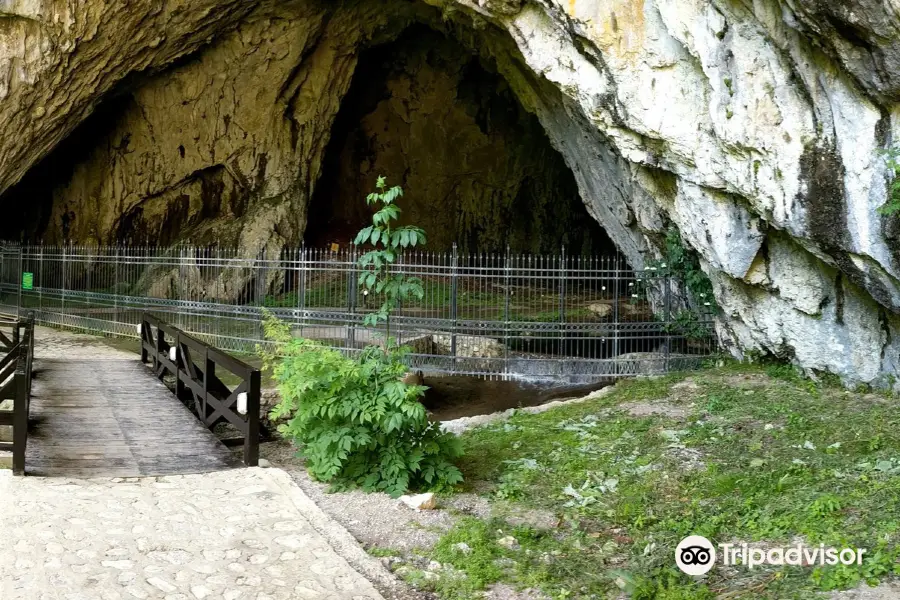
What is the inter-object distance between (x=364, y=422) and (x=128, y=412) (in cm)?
345

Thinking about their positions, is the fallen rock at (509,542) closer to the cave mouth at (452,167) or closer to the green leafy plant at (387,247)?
the green leafy plant at (387,247)

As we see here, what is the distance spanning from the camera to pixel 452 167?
72.4ft

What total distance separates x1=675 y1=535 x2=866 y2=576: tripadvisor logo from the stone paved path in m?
1.92

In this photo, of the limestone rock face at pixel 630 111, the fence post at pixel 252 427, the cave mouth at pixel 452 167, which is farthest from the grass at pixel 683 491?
the cave mouth at pixel 452 167

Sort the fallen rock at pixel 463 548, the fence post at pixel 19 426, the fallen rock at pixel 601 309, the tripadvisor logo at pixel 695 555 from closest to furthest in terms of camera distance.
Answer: the tripadvisor logo at pixel 695 555
the fallen rock at pixel 463 548
the fence post at pixel 19 426
the fallen rock at pixel 601 309

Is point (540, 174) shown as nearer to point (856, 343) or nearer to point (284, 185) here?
point (284, 185)

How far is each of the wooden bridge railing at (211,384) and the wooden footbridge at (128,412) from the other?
0.04 ft

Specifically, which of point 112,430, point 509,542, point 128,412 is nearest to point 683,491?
point 509,542

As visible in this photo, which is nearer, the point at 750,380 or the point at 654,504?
the point at 654,504

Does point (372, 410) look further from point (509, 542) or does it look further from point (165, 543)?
point (165, 543)

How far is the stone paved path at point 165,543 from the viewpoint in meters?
4.15

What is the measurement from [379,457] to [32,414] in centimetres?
398

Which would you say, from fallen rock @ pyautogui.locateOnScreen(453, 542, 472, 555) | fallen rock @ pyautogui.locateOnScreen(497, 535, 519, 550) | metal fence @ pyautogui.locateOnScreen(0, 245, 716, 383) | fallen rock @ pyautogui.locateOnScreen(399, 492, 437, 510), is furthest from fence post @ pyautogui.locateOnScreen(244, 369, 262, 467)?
fallen rock @ pyautogui.locateOnScreen(497, 535, 519, 550)

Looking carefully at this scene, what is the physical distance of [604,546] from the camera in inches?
194
